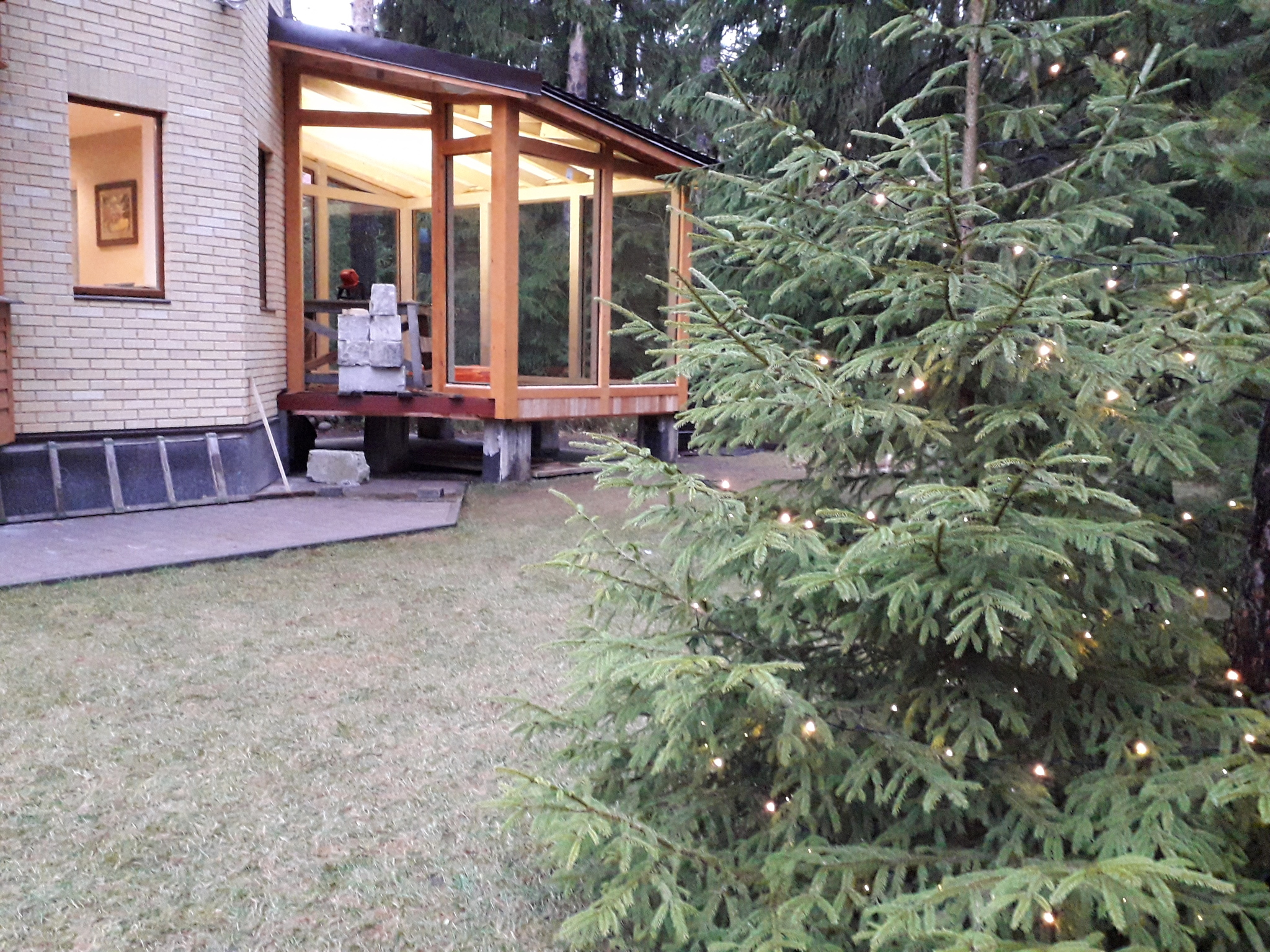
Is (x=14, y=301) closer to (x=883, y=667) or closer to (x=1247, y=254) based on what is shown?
(x=883, y=667)

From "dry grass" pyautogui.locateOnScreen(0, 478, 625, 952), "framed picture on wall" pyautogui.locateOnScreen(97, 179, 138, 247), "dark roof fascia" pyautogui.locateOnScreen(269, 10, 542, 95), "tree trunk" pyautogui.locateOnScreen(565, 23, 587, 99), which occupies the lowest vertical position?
"dry grass" pyautogui.locateOnScreen(0, 478, 625, 952)

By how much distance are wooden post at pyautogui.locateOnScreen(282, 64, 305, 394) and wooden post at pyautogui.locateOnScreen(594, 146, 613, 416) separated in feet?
10.8

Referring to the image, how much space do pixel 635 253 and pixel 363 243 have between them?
357 cm

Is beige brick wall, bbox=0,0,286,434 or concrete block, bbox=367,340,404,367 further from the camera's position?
concrete block, bbox=367,340,404,367

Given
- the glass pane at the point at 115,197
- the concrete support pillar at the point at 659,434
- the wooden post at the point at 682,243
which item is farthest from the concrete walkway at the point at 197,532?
the concrete support pillar at the point at 659,434

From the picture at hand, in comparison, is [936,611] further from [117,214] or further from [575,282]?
[575,282]

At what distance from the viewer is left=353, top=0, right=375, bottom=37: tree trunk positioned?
18.4 meters

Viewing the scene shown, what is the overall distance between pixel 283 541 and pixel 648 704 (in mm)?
5433

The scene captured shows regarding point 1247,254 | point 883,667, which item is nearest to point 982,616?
point 883,667

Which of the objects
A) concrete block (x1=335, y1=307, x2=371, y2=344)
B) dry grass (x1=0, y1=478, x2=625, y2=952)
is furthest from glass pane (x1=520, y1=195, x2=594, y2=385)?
dry grass (x1=0, y1=478, x2=625, y2=952)

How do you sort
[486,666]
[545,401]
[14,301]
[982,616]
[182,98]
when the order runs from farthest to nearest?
[545,401] < [182,98] < [14,301] < [486,666] < [982,616]

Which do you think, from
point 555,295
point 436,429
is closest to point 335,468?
point 555,295

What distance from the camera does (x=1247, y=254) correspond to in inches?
110

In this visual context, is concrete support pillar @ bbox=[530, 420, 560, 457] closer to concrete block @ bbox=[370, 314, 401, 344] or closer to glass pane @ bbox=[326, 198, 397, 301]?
glass pane @ bbox=[326, 198, 397, 301]
